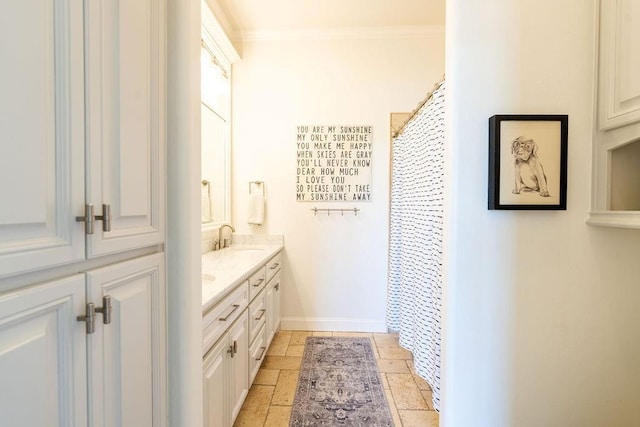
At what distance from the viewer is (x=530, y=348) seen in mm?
1304

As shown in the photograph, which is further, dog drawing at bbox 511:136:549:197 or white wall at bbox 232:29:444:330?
white wall at bbox 232:29:444:330

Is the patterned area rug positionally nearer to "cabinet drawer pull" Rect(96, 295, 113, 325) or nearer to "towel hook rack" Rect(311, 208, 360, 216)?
"towel hook rack" Rect(311, 208, 360, 216)

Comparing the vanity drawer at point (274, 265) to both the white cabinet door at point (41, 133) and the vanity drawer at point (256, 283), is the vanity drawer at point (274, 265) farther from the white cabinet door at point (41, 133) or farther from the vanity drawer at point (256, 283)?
the white cabinet door at point (41, 133)

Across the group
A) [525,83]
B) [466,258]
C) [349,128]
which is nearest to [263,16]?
[349,128]

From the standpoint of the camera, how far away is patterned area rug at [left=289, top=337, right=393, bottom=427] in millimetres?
1835

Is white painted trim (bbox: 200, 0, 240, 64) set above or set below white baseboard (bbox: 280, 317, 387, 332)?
above

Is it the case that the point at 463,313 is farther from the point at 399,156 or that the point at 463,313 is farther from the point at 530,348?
the point at 399,156

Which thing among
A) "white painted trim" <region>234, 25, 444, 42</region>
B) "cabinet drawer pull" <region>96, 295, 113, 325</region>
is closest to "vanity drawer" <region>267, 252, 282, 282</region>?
"cabinet drawer pull" <region>96, 295, 113, 325</region>

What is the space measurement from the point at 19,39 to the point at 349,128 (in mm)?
2738

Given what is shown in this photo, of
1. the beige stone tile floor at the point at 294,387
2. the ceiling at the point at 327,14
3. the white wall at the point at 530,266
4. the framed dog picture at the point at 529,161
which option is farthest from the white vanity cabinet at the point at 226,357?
the ceiling at the point at 327,14

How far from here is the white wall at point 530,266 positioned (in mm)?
1269

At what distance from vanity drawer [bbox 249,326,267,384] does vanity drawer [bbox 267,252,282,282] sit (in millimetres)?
425

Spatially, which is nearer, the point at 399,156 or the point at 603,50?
the point at 603,50

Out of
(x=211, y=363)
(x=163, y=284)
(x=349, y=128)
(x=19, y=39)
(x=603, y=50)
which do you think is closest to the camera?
(x=19, y=39)
